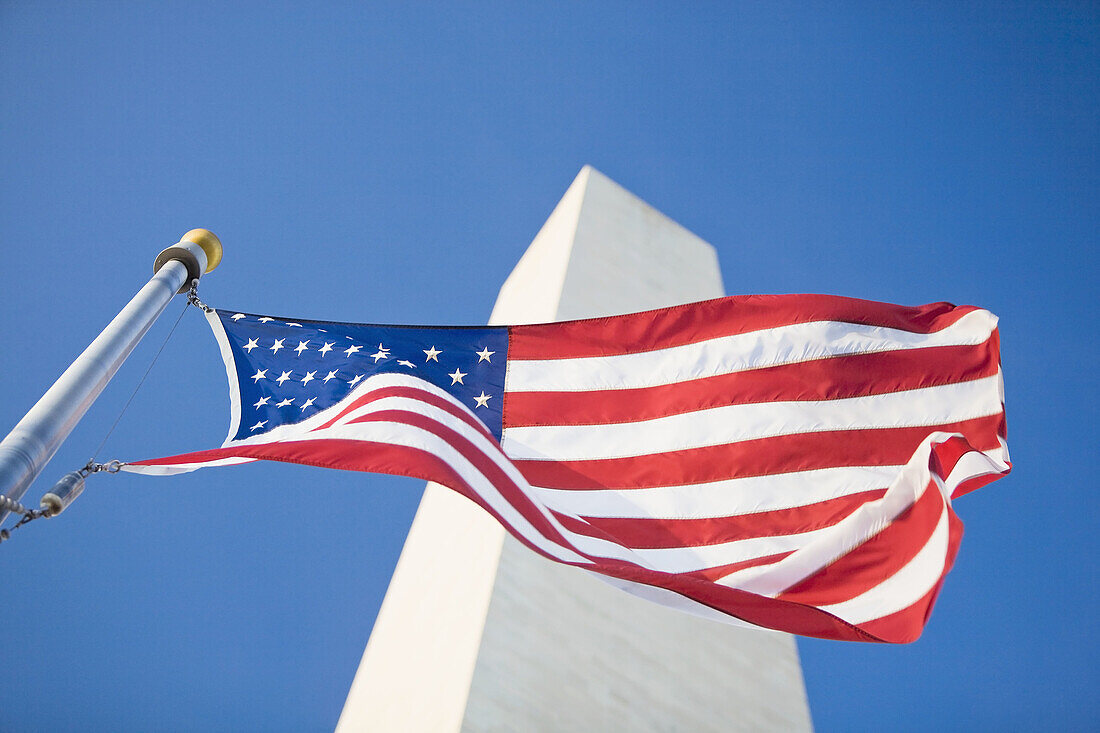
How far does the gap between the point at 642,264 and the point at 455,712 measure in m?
9.69

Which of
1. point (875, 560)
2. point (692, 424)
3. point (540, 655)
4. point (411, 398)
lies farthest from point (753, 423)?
point (540, 655)

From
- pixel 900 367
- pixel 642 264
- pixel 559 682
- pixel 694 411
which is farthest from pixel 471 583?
pixel 642 264

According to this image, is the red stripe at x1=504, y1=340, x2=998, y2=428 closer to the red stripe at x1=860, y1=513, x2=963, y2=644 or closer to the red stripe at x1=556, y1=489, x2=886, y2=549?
the red stripe at x1=556, y1=489, x2=886, y2=549

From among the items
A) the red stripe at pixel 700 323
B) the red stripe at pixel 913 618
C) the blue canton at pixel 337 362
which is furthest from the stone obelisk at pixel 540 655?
the red stripe at pixel 913 618

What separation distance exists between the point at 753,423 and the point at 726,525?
30.7 inches

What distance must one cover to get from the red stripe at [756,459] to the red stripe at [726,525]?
286mm

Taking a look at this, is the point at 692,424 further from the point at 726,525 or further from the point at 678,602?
the point at 678,602

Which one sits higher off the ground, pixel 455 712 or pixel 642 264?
pixel 642 264

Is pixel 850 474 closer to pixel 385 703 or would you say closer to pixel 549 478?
pixel 549 478

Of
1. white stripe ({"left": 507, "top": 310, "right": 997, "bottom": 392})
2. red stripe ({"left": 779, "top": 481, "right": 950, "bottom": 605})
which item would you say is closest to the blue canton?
white stripe ({"left": 507, "top": 310, "right": 997, "bottom": 392})

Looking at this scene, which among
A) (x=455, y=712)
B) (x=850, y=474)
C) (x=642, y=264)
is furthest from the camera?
(x=642, y=264)

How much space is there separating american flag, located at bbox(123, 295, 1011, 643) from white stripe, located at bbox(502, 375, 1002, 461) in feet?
0.04

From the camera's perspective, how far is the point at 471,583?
1064cm

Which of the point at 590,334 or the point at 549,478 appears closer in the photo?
the point at 549,478
